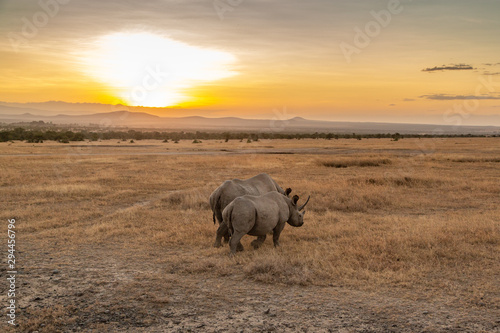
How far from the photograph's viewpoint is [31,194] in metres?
17.4

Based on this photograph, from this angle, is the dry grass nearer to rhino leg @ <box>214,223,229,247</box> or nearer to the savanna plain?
the savanna plain

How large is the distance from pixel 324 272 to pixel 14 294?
18.4 ft

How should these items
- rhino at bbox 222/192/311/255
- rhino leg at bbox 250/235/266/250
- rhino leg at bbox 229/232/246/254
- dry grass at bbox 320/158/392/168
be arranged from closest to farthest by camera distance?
1. rhino at bbox 222/192/311/255
2. rhino leg at bbox 229/232/246/254
3. rhino leg at bbox 250/235/266/250
4. dry grass at bbox 320/158/392/168

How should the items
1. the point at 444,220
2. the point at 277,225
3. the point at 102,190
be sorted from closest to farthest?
the point at 277,225 < the point at 444,220 < the point at 102,190

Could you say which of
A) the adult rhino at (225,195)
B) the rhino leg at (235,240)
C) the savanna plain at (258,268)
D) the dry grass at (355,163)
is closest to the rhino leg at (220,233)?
the adult rhino at (225,195)

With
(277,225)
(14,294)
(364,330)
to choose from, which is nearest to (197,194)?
(277,225)

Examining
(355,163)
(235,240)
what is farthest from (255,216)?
(355,163)

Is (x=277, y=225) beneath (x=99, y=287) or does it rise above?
above

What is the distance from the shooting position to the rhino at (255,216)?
8.51m

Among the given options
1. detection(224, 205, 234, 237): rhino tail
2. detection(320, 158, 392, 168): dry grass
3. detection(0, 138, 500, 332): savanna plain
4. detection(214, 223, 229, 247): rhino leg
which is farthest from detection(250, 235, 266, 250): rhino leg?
detection(320, 158, 392, 168): dry grass

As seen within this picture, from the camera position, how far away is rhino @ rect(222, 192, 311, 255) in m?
8.51

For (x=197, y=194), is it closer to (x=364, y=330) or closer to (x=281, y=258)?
(x=281, y=258)

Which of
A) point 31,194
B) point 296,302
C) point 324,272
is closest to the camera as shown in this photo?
point 296,302

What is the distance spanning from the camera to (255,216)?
873 centimetres
